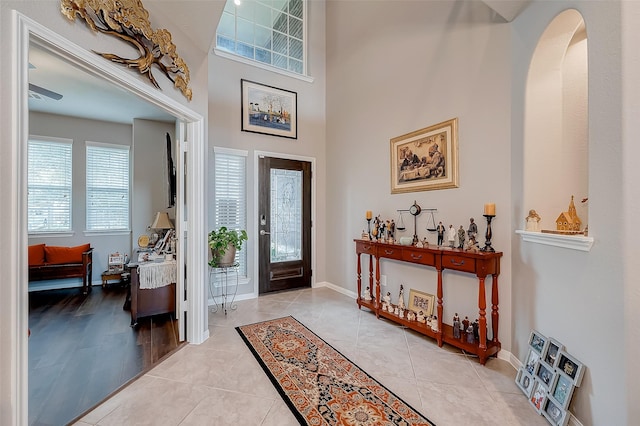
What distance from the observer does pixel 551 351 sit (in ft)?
5.92

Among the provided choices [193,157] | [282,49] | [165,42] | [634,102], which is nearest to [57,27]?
[165,42]

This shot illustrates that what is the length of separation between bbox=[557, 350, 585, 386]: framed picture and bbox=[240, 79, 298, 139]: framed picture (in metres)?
4.07

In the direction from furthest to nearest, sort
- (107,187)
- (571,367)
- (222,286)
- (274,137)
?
(107,187) < (274,137) < (222,286) < (571,367)

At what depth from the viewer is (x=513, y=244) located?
2334 mm

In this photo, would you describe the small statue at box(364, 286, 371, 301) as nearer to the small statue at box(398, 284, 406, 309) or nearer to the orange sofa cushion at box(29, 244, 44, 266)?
the small statue at box(398, 284, 406, 309)

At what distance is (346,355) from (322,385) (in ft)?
1.63

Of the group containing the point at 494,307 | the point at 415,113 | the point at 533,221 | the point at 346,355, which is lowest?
the point at 346,355

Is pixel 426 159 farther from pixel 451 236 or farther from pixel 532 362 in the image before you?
pixel 532 362

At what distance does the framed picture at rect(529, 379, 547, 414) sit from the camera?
68.4 inches

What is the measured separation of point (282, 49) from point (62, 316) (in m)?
4.96

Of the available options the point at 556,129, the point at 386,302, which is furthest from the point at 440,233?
the point at 556,129

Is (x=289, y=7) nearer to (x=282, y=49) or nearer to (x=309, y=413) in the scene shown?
(x=282, y=49)

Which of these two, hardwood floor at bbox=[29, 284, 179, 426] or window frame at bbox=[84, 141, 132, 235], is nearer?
hardwood floor at bbox=[29, 284, 179, 426]

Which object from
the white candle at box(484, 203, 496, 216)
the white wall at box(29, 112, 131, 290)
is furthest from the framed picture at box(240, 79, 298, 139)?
the white candle at box(484, 203, 496, 216)
